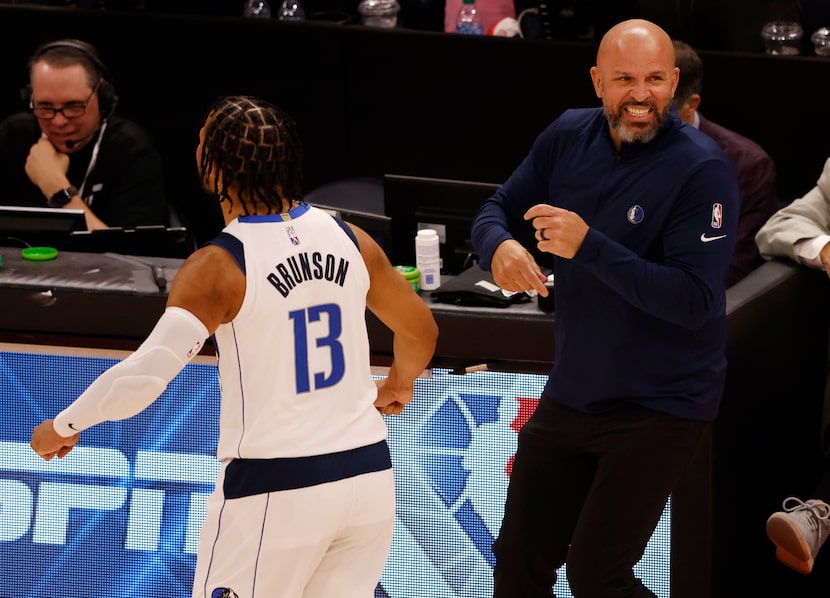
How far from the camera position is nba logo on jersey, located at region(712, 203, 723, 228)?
3182 mm

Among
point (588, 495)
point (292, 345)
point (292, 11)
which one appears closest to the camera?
point (292, 345)

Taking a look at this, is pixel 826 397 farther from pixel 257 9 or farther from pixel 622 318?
pixel 257 9

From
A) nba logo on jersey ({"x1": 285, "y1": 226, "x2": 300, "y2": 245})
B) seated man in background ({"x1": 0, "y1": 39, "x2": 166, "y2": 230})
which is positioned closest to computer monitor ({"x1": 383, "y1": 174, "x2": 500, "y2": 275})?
seated man in background ({"x1": 0, "y1": 39, "x2": 166, "y2": 230})

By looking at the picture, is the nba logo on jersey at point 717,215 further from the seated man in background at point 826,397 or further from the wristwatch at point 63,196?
the wristwatch at point 63,196

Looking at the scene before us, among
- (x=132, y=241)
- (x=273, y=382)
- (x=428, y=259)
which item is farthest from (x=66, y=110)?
(x=273, y=382)

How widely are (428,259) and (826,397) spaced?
4.25ft

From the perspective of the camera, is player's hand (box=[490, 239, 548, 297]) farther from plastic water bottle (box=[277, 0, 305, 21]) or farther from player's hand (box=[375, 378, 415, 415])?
plastic water bottle (box=[277, 0, 305, 21])

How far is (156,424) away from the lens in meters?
4.12

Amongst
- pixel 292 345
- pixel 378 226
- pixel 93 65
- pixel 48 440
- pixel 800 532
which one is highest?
pixel 93 65

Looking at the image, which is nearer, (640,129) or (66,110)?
(640,129)

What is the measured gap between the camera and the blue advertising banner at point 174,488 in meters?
3.99

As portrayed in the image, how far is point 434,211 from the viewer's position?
14.8ft

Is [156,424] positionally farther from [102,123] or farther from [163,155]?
[163,155]

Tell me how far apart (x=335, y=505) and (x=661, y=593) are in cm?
143
